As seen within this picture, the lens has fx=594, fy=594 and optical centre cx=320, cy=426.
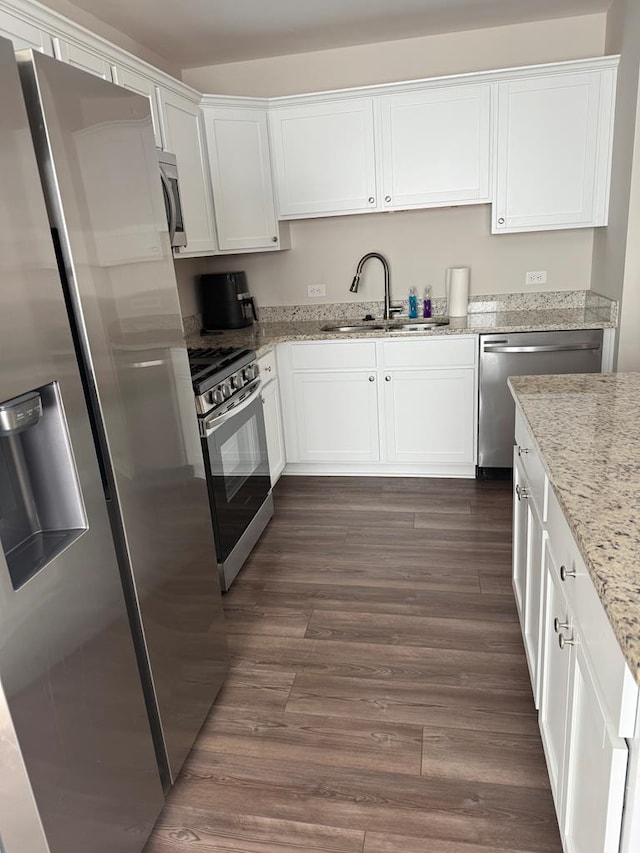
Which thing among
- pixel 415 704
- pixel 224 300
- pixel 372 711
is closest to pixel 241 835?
pixel 372 711

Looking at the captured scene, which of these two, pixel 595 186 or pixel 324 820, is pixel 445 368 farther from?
pixel 324 820

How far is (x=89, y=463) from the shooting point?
4.32 ft

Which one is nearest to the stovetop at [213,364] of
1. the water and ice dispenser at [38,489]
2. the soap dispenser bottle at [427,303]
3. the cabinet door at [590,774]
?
the water and ice dispenser at [38,489]

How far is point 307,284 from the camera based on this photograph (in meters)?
4.20

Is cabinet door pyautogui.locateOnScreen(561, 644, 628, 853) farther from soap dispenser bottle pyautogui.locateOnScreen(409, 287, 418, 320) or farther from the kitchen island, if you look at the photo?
soap dispenser bottle pyautogui.locateOnScreen(409, 287, 418, 320)

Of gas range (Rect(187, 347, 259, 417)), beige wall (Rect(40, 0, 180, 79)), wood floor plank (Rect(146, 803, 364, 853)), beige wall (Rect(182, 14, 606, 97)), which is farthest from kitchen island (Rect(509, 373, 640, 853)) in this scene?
beige wall (Rect(40, 0, 180, 79))

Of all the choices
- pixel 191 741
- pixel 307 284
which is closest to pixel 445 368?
pixel 307 284

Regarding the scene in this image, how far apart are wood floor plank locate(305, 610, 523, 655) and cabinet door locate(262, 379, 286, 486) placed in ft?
4.08

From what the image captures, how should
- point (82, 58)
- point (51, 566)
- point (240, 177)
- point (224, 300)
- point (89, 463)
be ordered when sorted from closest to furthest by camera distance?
1. point (51, 566)
2. point (89, 463)
3. point (82, 58)
4. point (240, 177)
5. point (224, 300)

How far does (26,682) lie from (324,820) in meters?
0.96

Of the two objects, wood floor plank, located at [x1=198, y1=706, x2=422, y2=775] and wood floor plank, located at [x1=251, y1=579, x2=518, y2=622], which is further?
wood floor plank, located at [x1=251, y1=579, x2=518, y2=622]

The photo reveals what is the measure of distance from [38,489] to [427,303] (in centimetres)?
316

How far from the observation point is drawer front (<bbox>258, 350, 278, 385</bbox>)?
341cm

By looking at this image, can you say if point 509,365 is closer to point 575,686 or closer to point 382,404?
point 382,404
